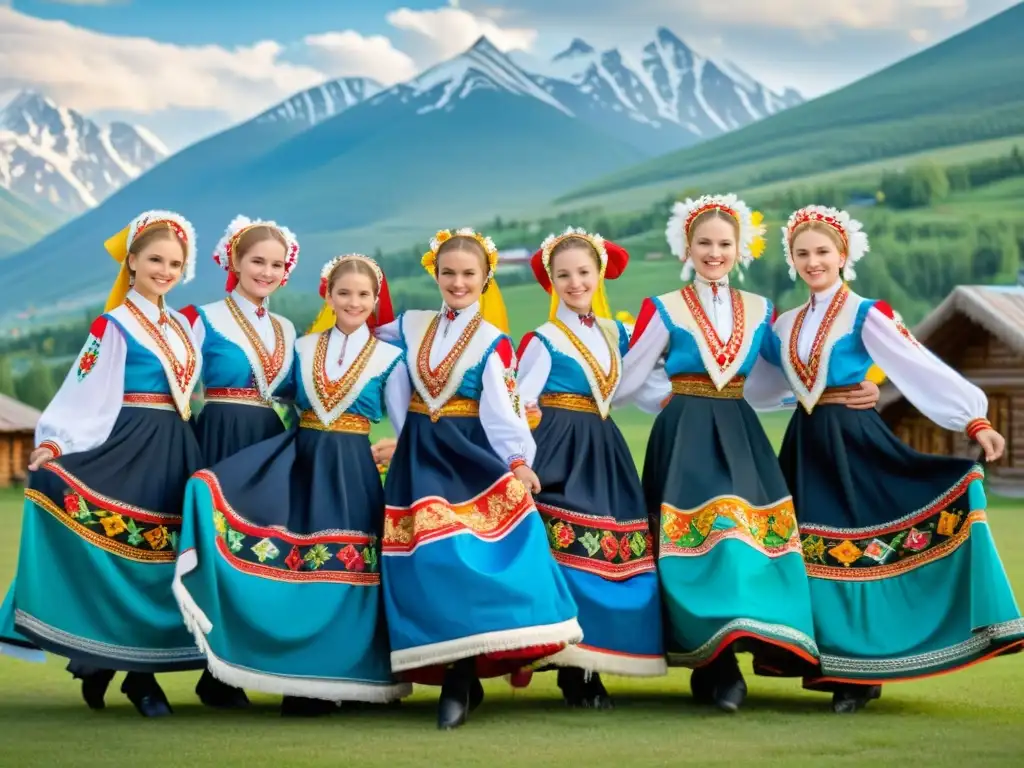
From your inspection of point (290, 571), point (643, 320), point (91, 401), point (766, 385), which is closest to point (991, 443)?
point (766, 385)

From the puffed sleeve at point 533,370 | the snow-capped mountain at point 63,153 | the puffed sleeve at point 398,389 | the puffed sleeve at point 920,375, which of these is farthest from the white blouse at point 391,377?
the snow-capped mountain at point 63,153

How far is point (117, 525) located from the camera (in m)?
4.60

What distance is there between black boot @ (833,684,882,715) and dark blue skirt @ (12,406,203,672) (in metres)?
1.96

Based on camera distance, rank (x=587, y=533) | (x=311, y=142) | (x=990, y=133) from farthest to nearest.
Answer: (x=311, y=142) < (x=990, y=133) < (x=587, y=533)

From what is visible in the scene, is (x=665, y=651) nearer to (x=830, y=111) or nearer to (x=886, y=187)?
(x=886, y=187)

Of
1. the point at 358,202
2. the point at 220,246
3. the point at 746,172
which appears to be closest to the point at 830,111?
the point at 746,172

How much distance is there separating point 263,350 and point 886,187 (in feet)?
91.3

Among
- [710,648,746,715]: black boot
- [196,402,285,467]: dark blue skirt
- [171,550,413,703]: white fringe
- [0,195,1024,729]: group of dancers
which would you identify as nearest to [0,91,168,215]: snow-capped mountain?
[196,402,285,467]: dark blue skirt

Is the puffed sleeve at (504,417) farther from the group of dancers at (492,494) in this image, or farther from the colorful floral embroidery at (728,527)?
the colorful floral embroidery at (728,527)

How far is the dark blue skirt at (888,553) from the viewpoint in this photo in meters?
4.60

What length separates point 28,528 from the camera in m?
4.51

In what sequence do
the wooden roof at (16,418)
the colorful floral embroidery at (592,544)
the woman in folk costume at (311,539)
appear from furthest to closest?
1. the wooden roof at (16,418)
2. the colorful floral embroidery at (592,544)
3. the woman in folk costume at (311,539)

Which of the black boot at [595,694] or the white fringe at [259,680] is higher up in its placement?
the white fringe at [259,680]

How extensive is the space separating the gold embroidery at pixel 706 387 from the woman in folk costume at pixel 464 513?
0.57 m
